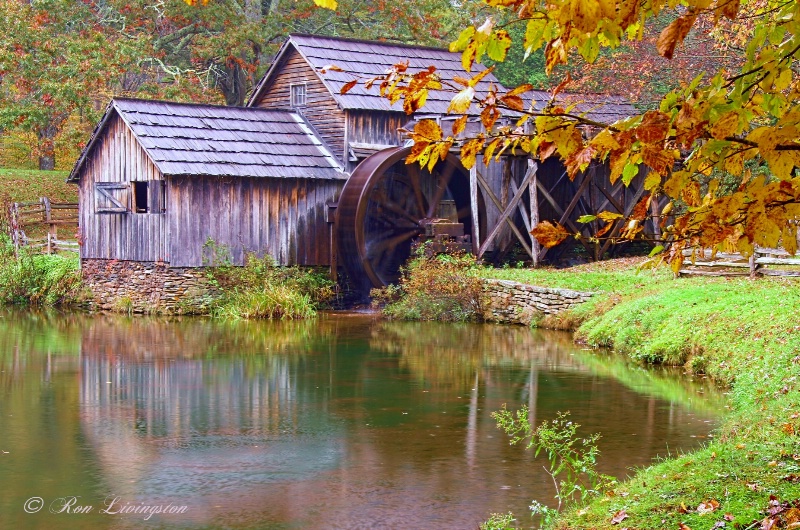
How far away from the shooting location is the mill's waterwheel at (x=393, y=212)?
24047 mm

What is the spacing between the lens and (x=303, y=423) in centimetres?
1130

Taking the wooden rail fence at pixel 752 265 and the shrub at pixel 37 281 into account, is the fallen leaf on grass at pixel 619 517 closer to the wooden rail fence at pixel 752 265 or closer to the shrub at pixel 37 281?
the wooden rail fence at pixel 752 265

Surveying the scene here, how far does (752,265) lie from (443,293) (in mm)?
5982

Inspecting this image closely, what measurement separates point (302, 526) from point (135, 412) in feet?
16.5

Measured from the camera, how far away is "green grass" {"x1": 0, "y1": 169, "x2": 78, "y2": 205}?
123 feet

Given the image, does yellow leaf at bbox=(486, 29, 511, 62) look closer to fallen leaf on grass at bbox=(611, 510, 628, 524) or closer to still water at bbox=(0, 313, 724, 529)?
fallen leaf on grass at bbox=(611, 510, 628, 524)

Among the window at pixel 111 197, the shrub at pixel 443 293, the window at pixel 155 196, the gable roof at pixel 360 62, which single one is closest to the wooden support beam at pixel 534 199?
the gable roof at pixel 360 62

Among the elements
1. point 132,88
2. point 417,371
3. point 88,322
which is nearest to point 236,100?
point 132,88

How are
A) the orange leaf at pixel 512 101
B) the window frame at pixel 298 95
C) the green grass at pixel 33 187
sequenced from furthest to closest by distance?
the green grass at pixel 33 187 < the window frame at pixel 298 95 < the orange leaf at pixel 512 101

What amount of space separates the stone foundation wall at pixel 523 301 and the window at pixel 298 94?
808cm

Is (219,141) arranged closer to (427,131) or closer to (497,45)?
(427,131)

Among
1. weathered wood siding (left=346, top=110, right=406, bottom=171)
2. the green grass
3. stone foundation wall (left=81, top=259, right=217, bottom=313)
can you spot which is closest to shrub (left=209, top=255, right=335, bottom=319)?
stone foundation wall (left=81, top=259, right=217, bottom=313)

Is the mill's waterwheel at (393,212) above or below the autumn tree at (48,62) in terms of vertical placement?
below

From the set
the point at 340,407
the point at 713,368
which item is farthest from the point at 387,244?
the point at 340,407
